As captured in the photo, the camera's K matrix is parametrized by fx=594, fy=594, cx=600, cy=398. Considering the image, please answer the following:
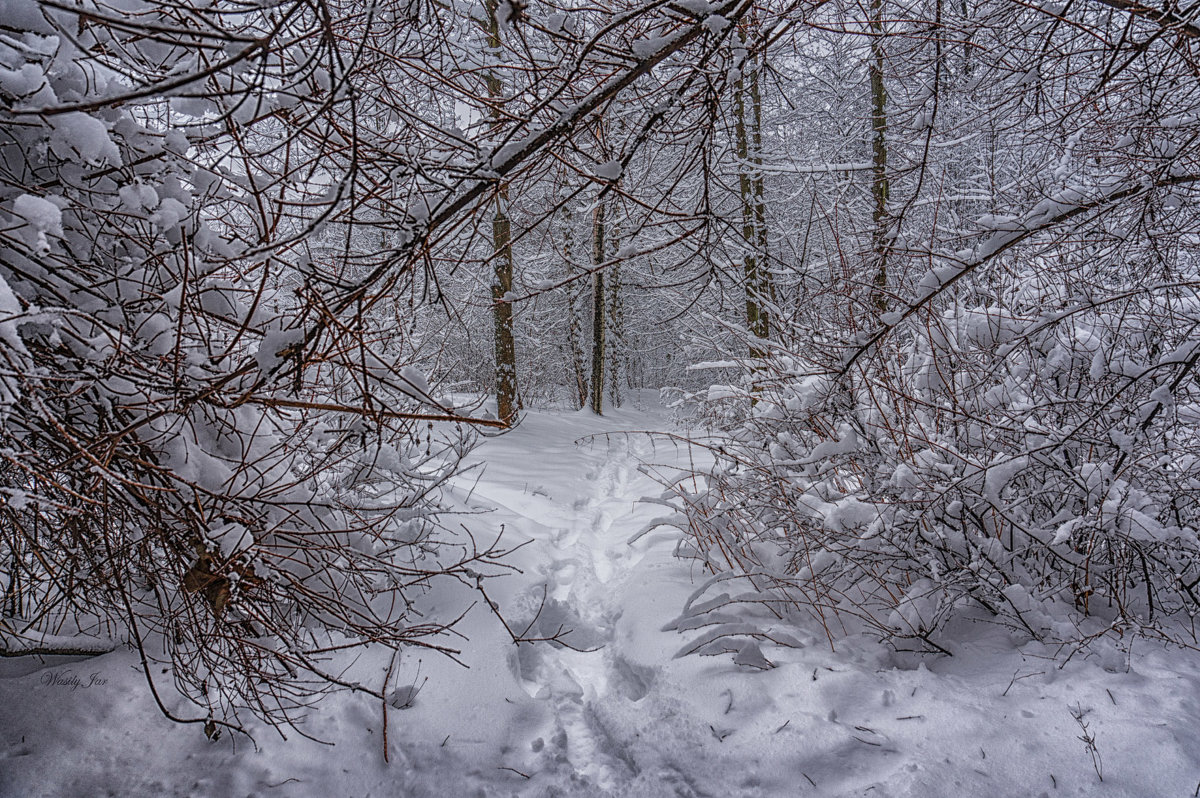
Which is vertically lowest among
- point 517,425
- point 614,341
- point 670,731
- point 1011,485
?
point 670,731

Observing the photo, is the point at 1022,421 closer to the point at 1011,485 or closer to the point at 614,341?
the point at 1011,485

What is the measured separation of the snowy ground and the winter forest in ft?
0.05

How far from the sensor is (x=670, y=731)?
8.87ft

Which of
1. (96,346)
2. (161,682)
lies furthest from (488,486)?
(96,346)

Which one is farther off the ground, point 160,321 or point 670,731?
point 160,321

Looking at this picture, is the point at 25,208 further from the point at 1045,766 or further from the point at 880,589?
the point at 880,589

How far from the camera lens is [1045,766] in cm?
213

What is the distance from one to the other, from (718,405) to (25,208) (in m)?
4.94
